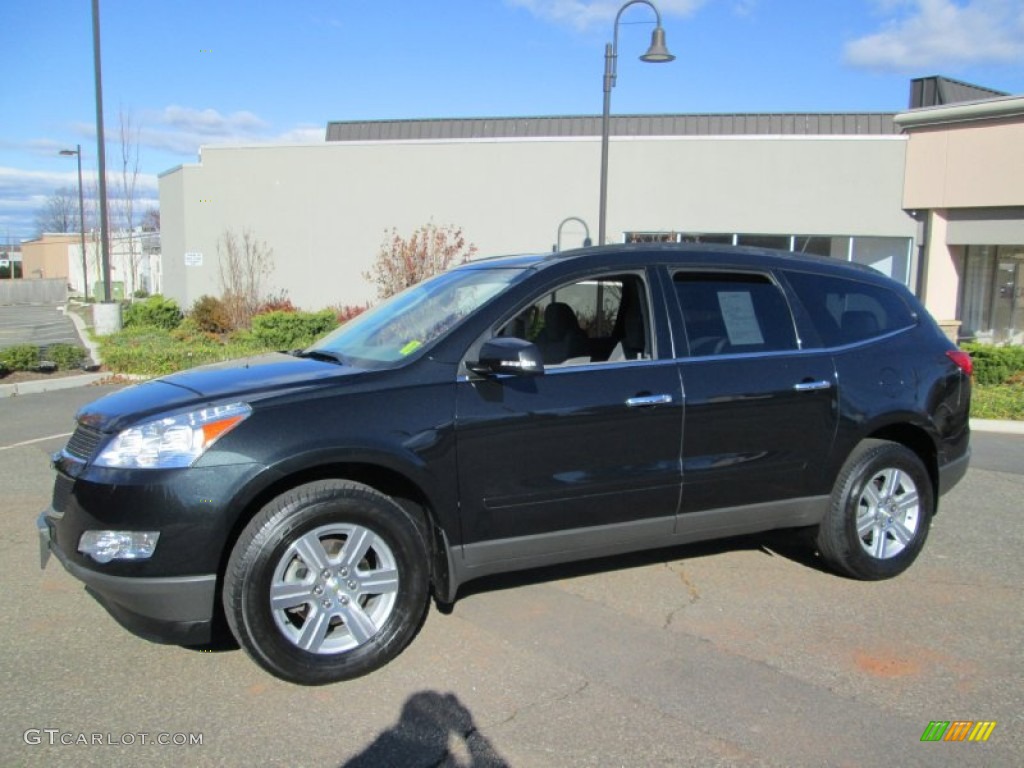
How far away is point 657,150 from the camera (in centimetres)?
2156

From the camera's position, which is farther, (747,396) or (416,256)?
(416,256)

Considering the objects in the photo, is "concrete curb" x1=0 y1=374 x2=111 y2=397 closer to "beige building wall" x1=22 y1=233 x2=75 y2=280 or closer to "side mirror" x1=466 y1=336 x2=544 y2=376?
"side mirror" x1=466 y1=336 x2=544 y2=376

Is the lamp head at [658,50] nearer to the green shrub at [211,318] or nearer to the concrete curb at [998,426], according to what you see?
the concrete curb at [998,426]

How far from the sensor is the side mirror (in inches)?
145

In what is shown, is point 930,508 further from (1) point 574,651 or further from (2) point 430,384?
(2) point 430,384

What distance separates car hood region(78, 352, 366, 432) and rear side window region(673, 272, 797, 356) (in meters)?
1.74

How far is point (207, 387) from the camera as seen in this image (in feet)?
12.2

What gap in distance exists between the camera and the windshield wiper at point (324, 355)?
164 inches

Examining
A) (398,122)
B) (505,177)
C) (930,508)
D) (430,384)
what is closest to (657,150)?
(505,177)

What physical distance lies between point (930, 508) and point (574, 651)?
8.18 ft

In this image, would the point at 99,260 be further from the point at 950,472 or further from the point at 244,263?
Answer: the point at 950,472

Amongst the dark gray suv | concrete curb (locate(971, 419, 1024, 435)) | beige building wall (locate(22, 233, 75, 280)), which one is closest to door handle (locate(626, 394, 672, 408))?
the dark gray suv

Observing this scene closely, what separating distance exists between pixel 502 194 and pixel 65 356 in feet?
39.9

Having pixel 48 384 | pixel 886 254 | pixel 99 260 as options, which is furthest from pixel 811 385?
pixel 99 260
